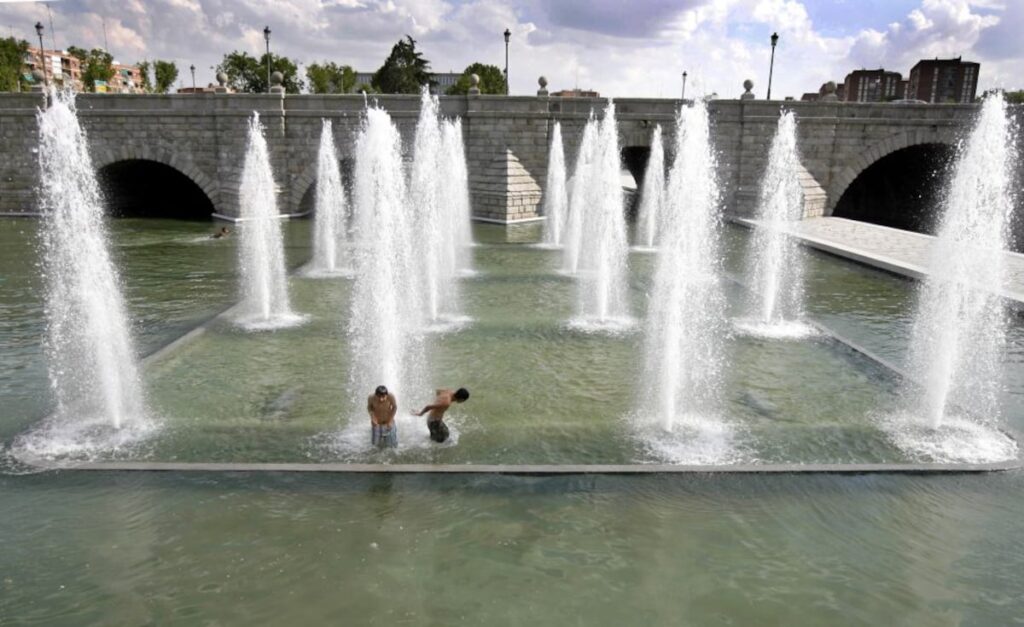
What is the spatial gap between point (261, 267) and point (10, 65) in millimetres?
55674

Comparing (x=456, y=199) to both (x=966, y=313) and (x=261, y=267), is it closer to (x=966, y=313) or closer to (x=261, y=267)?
(x=261, y=267)

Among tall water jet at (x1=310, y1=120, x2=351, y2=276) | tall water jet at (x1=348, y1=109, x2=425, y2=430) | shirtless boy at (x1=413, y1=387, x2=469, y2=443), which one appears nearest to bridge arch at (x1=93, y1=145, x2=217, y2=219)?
tall water jet at (x1=310, y1=120, x2=351, y2=276)

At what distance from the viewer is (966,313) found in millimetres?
10727

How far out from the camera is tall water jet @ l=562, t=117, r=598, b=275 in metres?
18.2

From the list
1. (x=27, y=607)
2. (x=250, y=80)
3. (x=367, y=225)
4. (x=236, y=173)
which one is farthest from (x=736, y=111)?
(x=250, y=80)

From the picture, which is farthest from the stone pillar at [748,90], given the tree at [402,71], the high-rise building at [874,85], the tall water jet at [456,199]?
the high-rise building at [874,85]

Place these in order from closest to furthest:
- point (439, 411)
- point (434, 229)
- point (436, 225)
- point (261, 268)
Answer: point (439, 411)
point (261, 268)
point (434, 229)
point (436, 225)

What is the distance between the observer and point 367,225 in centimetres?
2133

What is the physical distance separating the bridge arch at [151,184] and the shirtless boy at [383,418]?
23.8 m

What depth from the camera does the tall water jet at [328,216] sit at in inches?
685

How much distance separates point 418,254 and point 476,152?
1255cm

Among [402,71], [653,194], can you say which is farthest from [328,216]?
[402,71]

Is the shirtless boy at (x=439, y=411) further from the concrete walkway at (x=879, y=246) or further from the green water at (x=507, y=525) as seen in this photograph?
the concrete walkway at (x=879, y=246)

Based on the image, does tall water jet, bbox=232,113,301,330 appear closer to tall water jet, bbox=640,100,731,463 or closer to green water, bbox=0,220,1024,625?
green water, bbox=0,220,1024,625
